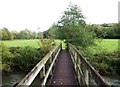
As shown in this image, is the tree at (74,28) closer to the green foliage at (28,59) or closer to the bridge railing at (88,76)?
the green foliage at (28,59)

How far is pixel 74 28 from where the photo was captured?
99.5 ft

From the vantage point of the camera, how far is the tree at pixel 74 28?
30.1 metres

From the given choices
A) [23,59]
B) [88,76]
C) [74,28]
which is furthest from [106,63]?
[88,76]

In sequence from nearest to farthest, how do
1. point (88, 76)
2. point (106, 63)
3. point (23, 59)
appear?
point (88, 76)
point (106, 63)
point (23, 59)

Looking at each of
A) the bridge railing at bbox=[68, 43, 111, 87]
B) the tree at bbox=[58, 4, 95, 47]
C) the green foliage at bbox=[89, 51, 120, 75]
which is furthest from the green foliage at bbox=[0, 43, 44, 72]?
the bridge railing at bbox=[68, 43, 111, 87]

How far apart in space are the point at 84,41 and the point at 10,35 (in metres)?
41.1

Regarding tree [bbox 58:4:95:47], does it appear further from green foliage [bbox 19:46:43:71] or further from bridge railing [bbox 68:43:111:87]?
bridge railing [bbox 68:43:111:87]

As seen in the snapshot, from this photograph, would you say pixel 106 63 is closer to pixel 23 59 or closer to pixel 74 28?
pixel 74 28

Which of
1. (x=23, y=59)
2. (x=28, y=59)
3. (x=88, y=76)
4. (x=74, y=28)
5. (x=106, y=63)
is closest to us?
(x=88, y=76)

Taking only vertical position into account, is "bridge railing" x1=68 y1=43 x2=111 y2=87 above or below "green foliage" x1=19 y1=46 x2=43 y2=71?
above

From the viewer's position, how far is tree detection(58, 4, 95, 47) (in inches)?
1185

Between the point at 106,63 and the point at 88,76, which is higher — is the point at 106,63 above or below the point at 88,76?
below

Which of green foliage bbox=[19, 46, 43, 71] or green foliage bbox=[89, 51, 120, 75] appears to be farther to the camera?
green foliage bbox=[19, 46, 43, 71]

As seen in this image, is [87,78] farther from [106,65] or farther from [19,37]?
[19,37]
